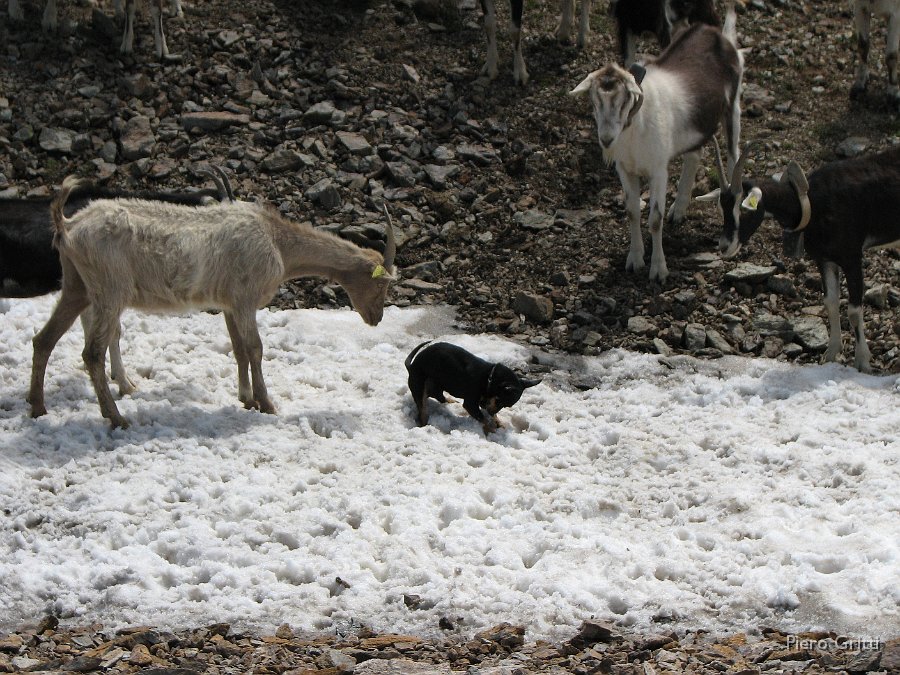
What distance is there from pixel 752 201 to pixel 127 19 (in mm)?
8374

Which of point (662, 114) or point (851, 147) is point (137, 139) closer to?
point (662, 114)

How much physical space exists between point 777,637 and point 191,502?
359 centimetres

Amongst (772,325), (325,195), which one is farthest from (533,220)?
(772,325)

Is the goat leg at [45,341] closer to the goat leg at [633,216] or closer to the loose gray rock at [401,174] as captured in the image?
the loose gray rock at [401,174]

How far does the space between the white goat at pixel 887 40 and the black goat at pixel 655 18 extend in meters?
1.84

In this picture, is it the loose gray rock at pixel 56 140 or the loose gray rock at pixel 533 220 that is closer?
the loose gray rock at pixel 533 220

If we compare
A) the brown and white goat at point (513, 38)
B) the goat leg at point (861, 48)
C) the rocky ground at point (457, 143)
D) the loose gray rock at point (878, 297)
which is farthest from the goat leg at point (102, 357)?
the goat leg at point (861, 48)

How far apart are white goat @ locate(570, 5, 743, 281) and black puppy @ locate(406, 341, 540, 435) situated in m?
3.15

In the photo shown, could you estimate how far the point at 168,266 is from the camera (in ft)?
28.1

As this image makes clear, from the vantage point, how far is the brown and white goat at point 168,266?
8.44 meters

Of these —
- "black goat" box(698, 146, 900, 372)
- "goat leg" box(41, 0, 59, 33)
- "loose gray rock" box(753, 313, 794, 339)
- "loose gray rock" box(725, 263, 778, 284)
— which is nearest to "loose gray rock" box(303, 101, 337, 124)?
"goat leg" box(41, 0, 59, 33)

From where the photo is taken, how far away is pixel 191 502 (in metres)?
7.72

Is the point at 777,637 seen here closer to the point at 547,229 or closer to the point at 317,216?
the point at 547,229

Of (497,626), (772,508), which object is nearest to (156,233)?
(497,626)
